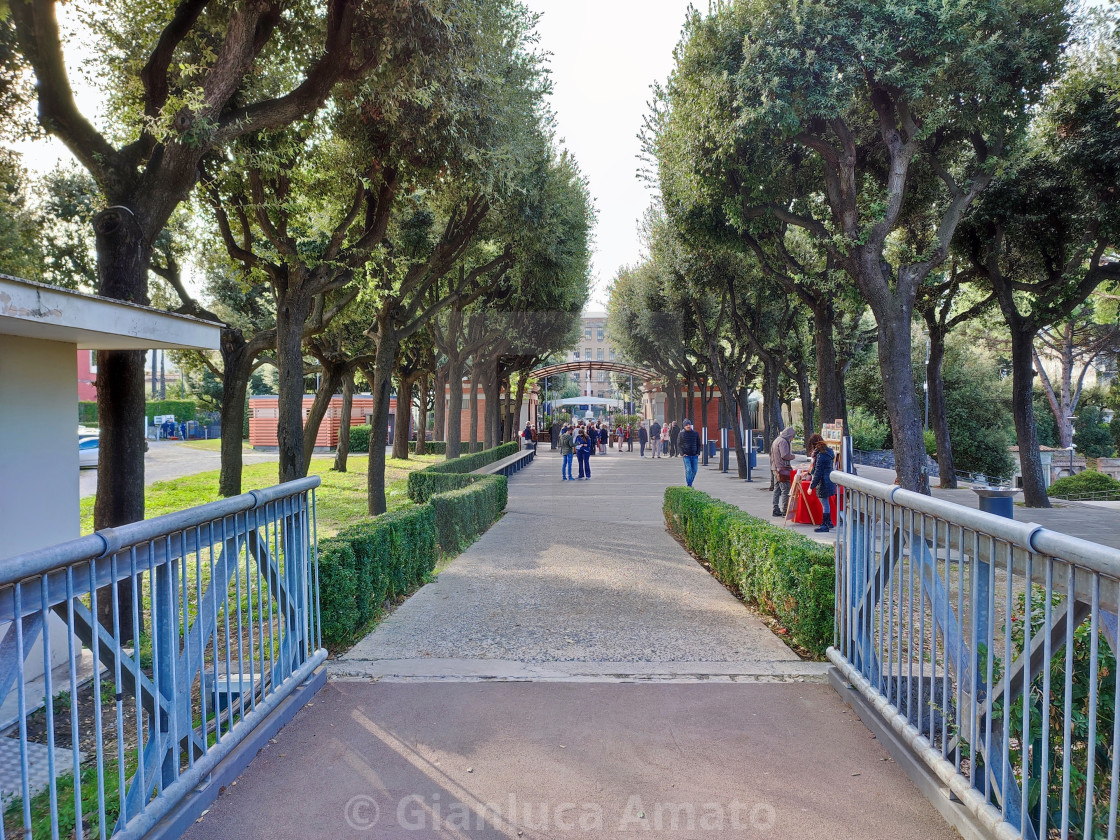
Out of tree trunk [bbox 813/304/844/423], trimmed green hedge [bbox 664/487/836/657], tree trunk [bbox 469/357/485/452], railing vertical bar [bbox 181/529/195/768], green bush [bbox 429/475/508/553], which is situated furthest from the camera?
tree trunk [bbox 469/357/485/452]

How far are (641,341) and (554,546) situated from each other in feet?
80.3

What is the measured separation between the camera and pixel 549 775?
3139mm

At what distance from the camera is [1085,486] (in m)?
18.9

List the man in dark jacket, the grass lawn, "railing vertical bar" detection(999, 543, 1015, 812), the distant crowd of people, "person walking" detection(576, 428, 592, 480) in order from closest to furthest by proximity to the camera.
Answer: "railing vertical bar" detection(999, 543, 1015, 812)
the grass lawn
the distant crowd of people
"person walking" detection(576, 428, 592, 480)
the man in dark jacket

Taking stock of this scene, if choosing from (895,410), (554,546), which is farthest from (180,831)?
(895,410)

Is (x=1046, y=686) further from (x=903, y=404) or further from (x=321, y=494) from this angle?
(x=321, y=494)

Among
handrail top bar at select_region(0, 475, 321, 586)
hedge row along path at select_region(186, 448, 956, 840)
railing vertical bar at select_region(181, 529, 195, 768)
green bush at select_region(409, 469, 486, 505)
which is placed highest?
handrail top bar at select_region(0, 475, 321, 586)

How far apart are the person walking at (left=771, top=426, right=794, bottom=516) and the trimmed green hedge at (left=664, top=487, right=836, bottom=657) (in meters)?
4.29

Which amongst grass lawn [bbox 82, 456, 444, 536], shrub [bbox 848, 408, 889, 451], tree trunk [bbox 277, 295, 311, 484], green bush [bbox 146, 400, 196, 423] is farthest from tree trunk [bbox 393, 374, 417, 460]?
green bush [bbox 146, 400, 196, 423]

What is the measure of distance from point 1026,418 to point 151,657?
635 inches

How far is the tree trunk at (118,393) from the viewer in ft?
18.4

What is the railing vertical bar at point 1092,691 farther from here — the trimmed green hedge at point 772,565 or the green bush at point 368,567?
the green bush at point 368,567

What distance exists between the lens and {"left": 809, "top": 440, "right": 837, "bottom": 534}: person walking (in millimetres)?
10883

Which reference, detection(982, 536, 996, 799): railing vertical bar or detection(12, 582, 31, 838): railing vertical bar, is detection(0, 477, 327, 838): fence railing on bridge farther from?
detection(982, 536, 996, 799): railing vertical bar
